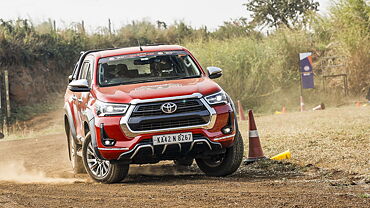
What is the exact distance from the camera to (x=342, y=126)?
17000mm

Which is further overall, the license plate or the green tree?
the green tree

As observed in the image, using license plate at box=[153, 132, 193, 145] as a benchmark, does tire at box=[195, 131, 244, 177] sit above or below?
below

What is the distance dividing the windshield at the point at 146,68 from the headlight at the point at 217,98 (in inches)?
41.9

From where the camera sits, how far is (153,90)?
996cm

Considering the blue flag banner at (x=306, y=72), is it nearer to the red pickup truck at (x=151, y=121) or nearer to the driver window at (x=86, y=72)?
the driver window at (x=86, y=72)

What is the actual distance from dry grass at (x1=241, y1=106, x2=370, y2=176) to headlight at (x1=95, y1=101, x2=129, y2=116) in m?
3.06

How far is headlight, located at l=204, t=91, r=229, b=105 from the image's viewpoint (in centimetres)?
983

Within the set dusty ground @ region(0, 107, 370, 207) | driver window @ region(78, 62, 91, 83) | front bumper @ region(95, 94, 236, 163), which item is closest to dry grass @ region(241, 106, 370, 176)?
dusty ground @ region(0, 107, 370, 207)

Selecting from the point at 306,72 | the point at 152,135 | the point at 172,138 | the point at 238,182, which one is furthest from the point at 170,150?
the point at 306,72

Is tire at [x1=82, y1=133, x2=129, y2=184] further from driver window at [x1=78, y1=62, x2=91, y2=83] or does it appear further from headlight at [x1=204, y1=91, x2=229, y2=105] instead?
headlight at [x1=204, y1=91, x2=229, y2=105]

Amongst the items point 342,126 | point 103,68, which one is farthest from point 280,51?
point 103,68

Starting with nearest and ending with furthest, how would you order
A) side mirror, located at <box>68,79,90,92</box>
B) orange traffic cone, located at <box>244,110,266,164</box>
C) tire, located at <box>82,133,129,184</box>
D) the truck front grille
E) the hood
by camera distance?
the truck front grille
the hood
tire, located at <box>82,133,129,184</box>
side mirror, located at <box>68,79,90,92</box>
orange traffic cone, located at <box>244,110,266,164</box>

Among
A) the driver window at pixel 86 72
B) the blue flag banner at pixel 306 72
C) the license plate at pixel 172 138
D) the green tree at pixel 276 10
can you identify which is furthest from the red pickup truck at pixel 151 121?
the green tree at pixel 276 10

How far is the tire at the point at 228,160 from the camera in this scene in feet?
34.0
